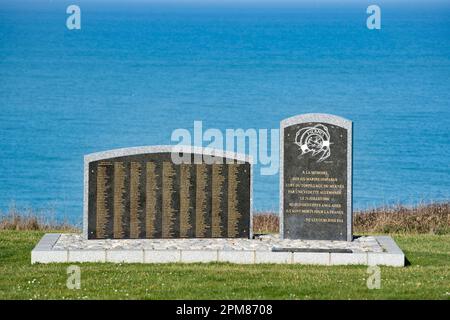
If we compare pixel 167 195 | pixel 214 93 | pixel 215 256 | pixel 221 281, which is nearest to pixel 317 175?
pixel 215 256

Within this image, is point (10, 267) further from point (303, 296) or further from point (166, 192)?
point (303, 296)

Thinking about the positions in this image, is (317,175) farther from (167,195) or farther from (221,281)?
(221,281)

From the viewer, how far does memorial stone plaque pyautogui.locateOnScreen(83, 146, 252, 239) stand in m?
20.3

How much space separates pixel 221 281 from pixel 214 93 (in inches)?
1918

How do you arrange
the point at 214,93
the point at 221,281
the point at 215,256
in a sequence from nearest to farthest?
the point at 221,281 < the point at 215,256 < the point at 214,93

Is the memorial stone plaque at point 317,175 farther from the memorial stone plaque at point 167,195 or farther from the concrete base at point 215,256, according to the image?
the concrete base at point 215,256

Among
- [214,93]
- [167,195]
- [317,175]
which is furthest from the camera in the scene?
[214,93]

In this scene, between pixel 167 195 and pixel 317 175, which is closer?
pixel 317 175

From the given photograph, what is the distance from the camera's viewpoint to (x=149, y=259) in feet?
62.5

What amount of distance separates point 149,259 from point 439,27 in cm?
10357

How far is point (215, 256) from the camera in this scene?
62.6ft

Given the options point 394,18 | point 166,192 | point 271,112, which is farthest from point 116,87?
point 394,18

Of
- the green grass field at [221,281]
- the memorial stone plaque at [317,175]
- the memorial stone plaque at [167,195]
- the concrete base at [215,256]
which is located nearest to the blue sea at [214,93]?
the memorial stone plaque at [317,175]

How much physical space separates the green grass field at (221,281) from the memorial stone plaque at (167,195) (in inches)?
62.7
